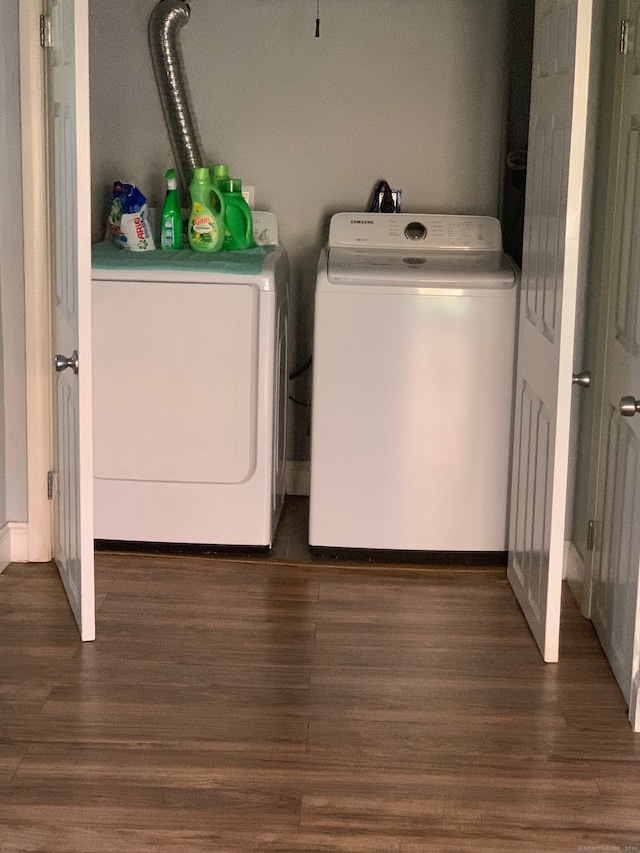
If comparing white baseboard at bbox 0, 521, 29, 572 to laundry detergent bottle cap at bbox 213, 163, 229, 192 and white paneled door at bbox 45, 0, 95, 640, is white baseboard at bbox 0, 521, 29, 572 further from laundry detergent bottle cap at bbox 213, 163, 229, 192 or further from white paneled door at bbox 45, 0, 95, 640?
laundry detergent bottle cap at bbox 213, 163, 229, 192

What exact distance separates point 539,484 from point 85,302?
1.26m

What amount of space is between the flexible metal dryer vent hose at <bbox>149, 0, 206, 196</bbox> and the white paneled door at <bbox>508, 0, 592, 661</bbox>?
1255mm

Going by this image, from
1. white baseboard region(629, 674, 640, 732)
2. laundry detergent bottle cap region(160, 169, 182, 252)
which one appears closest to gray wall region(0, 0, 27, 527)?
laundry detergent bottle cap region(160, 169, 182, 252)

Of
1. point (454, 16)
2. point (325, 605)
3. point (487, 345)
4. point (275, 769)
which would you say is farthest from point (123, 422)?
point (454, 16)

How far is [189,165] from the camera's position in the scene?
3.89 meters

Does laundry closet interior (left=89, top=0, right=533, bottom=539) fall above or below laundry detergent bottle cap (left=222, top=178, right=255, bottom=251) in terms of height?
above

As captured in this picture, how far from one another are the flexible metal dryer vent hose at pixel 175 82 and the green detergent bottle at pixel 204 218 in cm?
21

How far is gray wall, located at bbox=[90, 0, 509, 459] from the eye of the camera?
3943 millimetres

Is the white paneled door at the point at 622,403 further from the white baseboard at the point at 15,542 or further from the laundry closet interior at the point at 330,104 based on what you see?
the white baseboard at the point at 15,542

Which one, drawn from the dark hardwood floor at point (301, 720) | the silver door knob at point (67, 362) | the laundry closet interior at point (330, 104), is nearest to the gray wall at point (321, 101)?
the laundry closet interior at point (330, 104)

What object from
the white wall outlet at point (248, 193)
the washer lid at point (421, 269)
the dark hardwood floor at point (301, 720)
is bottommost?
the dark hardwood floor at point (301, 720)

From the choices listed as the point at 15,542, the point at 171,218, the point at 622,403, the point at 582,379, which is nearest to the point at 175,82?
the point at 171,218

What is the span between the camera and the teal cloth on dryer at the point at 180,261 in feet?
11.3

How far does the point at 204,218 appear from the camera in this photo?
3.69 m
